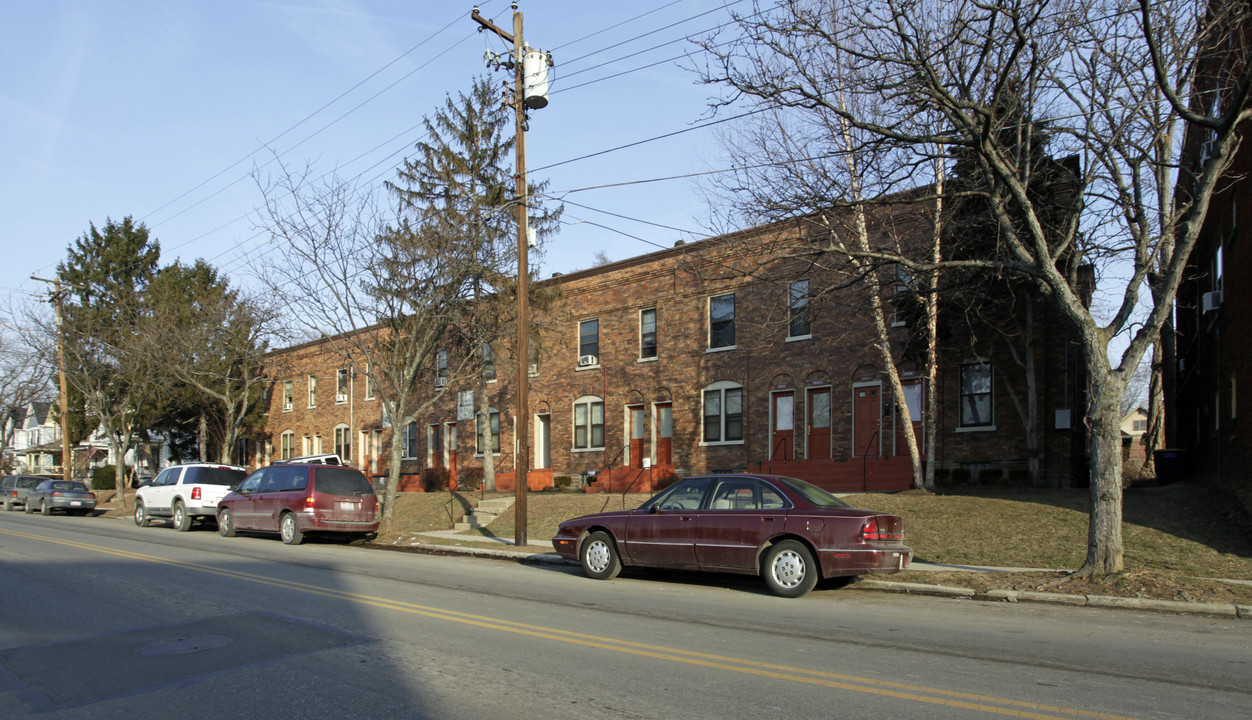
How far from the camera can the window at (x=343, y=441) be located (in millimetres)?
42500

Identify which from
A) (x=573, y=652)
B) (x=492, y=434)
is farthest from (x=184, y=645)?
(x=492, y=434)

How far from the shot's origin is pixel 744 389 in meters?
26.0

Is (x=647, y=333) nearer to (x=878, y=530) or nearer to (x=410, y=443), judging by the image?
(x=410, y=443)

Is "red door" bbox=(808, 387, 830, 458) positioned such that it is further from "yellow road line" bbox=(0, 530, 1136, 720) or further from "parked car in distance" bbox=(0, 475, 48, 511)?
"parked car in distance" bbox=(0, 475, 48, 511)

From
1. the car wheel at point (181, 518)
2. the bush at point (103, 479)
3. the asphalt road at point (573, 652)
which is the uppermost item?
the asphalt road at point (573, 652)

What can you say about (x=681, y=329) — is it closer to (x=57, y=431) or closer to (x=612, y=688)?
(x=612, y=688)

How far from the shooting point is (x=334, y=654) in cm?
729

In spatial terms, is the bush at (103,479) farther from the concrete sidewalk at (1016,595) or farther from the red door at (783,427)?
the concrete sidewalk at (1016,595)

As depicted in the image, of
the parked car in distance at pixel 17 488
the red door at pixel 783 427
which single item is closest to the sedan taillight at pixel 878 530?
the red door at pixel 783 427

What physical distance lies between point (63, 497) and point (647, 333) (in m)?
22.4

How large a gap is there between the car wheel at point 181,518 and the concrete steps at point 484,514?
6964 mm

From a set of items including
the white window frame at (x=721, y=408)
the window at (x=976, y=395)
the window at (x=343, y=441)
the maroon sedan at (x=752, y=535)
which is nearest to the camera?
the maroon sedan at (x=752, y=535)

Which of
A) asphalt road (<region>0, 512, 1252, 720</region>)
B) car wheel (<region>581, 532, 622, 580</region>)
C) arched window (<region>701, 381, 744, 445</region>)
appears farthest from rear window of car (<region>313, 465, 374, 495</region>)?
arched window (<region>701, 381, 744, 445</region>)

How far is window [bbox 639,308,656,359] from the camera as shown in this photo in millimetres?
28562
